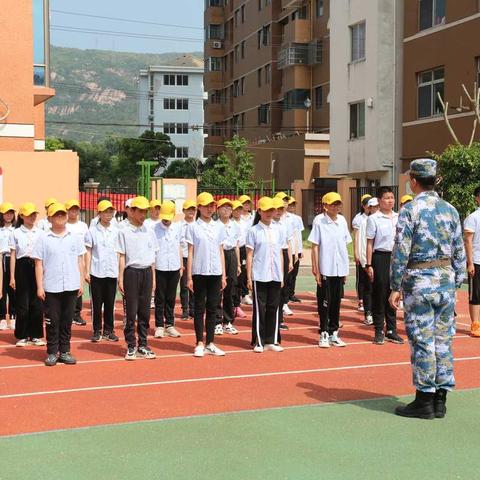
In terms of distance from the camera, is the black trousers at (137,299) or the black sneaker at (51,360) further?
the black trousers at (137,299)

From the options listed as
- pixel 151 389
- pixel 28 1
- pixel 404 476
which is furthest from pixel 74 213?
pixel 28 1

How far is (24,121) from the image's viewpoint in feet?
76.5

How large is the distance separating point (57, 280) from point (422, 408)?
4476 millimetres

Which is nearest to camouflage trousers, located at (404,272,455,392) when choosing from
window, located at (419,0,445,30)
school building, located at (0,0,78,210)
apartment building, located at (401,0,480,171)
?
school building, located at (0,0,78,210)

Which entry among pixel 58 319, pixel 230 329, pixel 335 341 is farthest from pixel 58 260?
pixel 335 341

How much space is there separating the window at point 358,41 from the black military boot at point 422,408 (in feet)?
93.3

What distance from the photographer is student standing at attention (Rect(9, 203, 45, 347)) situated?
1059 cm

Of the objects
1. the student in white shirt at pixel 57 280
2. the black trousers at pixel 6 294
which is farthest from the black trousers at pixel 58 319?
the black trousers at pixel 6 294

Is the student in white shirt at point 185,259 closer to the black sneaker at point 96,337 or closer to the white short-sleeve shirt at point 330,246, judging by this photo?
the black sneaker at point 96,337

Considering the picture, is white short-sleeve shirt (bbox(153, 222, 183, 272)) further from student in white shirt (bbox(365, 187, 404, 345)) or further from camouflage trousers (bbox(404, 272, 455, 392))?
camouflage trousers (bbox(404, 272, 455, 392))

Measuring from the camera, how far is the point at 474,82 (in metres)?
27.0

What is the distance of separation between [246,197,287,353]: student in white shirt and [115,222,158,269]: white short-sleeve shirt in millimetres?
1311

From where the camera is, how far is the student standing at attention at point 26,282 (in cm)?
1059

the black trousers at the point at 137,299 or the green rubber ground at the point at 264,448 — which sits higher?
the black trousers at the point at 137,299
